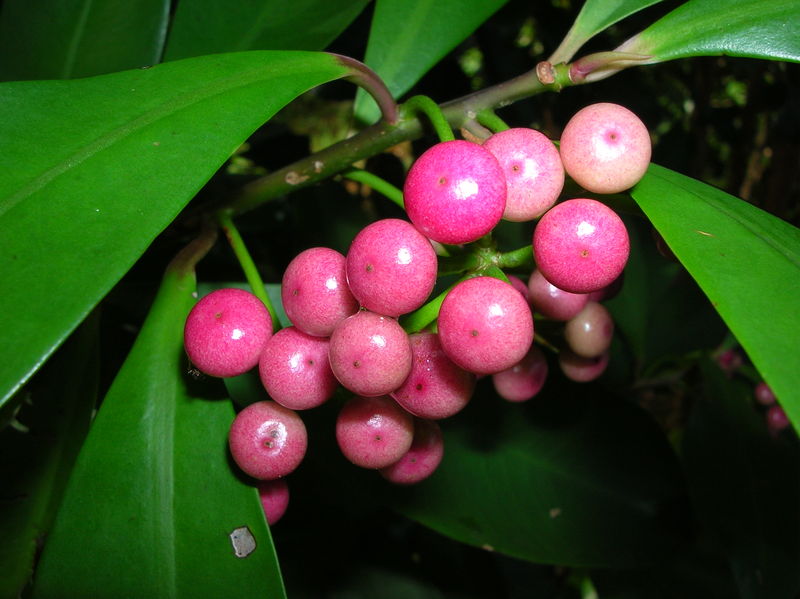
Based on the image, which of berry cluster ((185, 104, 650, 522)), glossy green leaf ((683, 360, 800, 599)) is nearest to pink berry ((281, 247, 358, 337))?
berry cluster ((185, 104, 650, 522))

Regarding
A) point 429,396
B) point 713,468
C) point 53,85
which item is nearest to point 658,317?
point 713,468

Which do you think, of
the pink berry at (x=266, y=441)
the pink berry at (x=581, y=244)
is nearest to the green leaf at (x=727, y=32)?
the pink berry at (x=581, y=244)

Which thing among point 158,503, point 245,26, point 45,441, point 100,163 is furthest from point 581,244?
point 45,441

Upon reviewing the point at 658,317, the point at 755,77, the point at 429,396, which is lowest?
the point at 658,317

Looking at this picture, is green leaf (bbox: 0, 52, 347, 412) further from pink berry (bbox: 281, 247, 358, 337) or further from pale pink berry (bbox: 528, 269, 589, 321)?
pale pink berry (bbox: 528, 269, 589, 321)

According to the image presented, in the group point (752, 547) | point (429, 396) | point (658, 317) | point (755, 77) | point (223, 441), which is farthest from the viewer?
point (755, 77)

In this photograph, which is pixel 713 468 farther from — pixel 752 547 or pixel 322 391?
pixel 322 391
